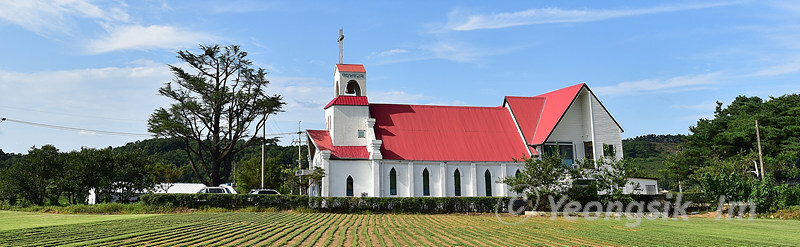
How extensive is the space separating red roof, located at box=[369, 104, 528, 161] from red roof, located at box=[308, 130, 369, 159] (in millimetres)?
1585

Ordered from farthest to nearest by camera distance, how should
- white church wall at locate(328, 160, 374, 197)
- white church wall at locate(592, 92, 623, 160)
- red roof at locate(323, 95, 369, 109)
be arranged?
white church wall at locate(592, 92, 623, 160) → red roof at locate(323, 95, 369, 109) → white church wall at locate(328, 160, 374, 197)

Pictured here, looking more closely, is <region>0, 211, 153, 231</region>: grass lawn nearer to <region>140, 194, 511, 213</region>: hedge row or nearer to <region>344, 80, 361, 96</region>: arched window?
<region>140, 194, 511, 213</region>: hedge row

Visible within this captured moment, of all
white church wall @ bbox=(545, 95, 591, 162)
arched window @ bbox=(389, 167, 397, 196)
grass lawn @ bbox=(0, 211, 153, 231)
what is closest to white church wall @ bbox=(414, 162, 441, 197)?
arched window @ bbox=(389, 167, 397, 196)

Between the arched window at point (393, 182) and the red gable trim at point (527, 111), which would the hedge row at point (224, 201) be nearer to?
the arched window at point (393, 182)

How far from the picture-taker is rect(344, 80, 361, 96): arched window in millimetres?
48159

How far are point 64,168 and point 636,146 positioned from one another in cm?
11516

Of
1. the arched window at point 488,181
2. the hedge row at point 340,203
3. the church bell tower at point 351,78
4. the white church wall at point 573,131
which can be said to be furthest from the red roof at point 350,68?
the white church wall at point 573,131

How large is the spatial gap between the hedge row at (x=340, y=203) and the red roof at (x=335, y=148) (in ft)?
17.3

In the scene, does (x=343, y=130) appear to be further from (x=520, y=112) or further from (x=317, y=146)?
(x=520, y=112)

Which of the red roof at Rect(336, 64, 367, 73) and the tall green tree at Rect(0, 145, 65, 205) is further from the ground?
the red roof at Rect(336, 64, 367, 73)

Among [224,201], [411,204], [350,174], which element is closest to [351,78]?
[350,174]

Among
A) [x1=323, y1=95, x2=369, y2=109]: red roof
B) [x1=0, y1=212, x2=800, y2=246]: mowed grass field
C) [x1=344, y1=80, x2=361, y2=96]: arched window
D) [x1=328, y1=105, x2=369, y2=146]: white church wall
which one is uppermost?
[x1=344, y1=80, x2=361, y2=96]: arched window

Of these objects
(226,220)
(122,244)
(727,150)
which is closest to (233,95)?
(226,220)

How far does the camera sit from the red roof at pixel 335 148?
137 ft
